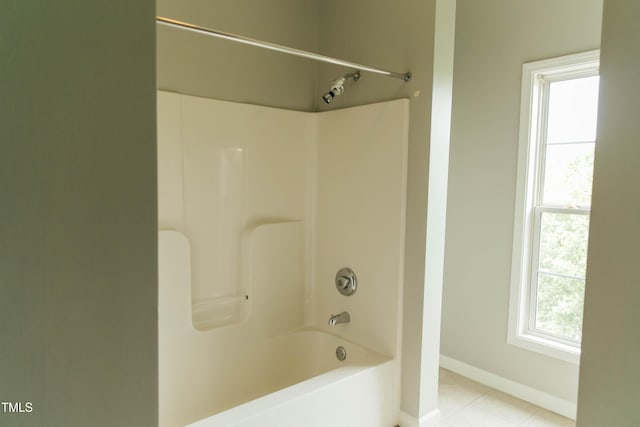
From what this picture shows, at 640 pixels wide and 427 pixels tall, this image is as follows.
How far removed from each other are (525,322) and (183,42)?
2753mm

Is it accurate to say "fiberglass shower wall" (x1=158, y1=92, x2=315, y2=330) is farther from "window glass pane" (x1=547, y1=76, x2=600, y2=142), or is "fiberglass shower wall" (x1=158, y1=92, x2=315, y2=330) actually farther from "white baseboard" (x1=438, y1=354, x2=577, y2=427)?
"white baseboard" (x1=438, y1=354, x2=577, y2=427)

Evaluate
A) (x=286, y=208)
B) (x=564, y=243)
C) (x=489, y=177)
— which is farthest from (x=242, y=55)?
(x=564, y=243)

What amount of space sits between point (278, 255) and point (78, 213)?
2.03 m

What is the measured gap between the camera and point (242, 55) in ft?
7.77

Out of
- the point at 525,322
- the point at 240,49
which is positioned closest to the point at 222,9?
the point at 240,49

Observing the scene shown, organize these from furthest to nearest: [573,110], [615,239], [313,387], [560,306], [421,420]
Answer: [560,306], [573,110], [421,420], [313,387], [615,239]

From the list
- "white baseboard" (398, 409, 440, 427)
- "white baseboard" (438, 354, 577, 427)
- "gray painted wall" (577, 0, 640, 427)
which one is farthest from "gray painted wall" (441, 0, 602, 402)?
"gray painted wall" (577, 0, 640, 427)

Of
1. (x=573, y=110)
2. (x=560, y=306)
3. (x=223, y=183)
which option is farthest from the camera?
(x=560, y=306)

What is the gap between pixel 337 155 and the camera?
2492mm

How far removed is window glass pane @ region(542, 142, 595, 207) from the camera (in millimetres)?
2375

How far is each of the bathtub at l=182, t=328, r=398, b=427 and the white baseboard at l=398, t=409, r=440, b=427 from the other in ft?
0.17

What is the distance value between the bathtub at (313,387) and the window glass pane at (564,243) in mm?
1274

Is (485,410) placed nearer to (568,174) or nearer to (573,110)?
(568,174)

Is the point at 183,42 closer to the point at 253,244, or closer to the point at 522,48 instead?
the point at 253,244
